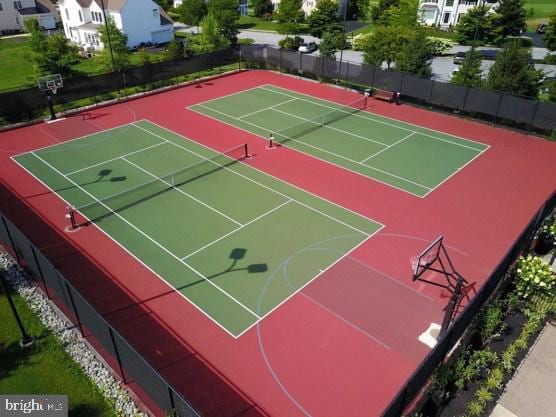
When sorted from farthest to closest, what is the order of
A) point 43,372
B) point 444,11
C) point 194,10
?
point 444,11 < point 194,10 < point 43,372

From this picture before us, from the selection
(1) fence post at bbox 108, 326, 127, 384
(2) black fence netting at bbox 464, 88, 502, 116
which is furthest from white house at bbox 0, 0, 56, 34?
(1) fence post at bbox 108, 326, 127, 384

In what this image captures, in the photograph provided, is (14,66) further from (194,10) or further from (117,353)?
(117,353)

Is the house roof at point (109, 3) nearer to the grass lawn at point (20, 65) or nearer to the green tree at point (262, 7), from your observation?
the grass lawn at point (20, 65)

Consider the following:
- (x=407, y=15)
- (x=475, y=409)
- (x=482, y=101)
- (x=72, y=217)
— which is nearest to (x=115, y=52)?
(x=72, y=217)

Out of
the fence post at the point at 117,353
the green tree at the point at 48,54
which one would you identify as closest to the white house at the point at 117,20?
the green tree at the point at 48,54

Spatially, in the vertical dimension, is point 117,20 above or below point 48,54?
above
